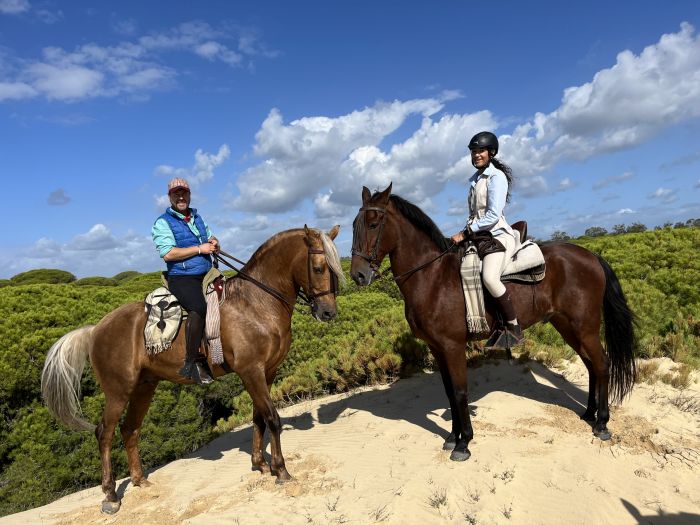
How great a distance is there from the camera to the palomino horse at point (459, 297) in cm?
460

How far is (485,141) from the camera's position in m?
4.75

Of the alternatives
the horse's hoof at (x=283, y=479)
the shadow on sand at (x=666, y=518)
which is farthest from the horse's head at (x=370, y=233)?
the shadow on sand at (x=666, y=518)

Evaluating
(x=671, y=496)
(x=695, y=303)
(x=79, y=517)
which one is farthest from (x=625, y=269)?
(x=79, y=517)

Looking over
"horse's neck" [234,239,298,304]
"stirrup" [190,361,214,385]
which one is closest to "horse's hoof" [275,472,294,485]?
"stirrup" [190,361,214,385]

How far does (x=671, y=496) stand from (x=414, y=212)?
11.5 ft

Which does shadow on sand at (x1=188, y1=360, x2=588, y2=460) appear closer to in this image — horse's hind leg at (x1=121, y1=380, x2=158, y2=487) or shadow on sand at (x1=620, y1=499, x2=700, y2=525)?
horse's hind leg at (x1=121, y1=380, x2=158, y2=487)

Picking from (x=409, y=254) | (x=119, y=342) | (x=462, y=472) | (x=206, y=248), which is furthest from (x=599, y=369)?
(x=119, y=342)

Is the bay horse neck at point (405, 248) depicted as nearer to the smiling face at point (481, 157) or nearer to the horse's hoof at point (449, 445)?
the smiling face at point (481, 157)

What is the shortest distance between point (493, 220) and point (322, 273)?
75.3 inches

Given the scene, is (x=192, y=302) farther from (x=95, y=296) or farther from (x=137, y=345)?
(x=95, y=296)

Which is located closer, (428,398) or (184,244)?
(184,244)

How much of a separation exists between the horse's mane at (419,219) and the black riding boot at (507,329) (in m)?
0.85

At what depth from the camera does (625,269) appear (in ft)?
33.4

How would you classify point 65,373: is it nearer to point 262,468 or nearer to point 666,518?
point 262,468
